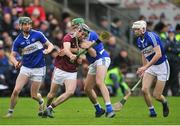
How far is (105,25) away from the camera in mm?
34656

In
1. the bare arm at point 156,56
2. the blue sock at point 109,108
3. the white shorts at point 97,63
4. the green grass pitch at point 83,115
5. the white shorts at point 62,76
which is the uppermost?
the bare arm at point 156,56

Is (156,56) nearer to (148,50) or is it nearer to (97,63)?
(148,50)

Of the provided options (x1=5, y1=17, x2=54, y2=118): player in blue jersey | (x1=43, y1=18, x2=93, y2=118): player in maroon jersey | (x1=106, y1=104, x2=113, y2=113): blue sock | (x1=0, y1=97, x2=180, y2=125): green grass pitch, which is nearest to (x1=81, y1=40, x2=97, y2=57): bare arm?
(x1=43, y1=18, x2=93, y2=118): player in maroon jersey

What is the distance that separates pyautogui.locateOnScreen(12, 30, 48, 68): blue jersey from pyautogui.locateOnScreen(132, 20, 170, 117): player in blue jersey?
2.19 metres

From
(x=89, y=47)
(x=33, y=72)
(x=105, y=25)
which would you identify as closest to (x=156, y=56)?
(x=89, y=47)

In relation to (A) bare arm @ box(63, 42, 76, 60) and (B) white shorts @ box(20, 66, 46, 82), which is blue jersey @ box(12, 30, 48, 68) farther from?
(A) bare arm @ box(63, 42, 76, 60)

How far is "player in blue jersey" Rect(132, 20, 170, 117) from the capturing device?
66.0ft

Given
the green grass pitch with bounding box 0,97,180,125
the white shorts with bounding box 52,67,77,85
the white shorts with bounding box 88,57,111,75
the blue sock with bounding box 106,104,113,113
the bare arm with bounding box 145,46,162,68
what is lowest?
the green grass pitch with bounding box 0,97,180,125

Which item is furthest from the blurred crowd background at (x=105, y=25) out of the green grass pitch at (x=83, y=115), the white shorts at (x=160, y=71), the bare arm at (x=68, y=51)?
the bare arm at (x=68, y=51)

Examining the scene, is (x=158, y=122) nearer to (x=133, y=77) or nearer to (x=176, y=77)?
(x=176, y=77)

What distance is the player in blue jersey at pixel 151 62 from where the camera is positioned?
2012cm

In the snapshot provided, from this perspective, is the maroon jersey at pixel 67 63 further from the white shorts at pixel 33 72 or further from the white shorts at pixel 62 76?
the white shorts at pixel 33 72

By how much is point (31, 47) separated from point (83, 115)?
2057 millimetres

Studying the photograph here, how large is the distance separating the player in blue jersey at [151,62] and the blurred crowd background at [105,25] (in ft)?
29.6
